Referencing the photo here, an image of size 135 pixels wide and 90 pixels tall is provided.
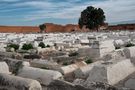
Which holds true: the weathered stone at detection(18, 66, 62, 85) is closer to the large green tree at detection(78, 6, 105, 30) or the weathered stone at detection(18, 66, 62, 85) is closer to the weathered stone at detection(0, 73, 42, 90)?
the weathered stone at detection(0, 73, 42, 90)

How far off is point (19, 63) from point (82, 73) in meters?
2.62

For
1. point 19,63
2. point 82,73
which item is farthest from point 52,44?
point 82,73

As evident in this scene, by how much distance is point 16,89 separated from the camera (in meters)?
6.98

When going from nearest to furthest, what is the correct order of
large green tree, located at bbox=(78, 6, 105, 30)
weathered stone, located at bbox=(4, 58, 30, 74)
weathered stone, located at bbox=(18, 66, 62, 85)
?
weathered stone, located at bbox=(18, 66, 62, 85) < weathered stone, located at bbox=(4, 58, 30, 74) < large green tree, located at bbox=(78, 6, 105, 30)

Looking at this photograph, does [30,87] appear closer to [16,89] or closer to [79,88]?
[16,89]

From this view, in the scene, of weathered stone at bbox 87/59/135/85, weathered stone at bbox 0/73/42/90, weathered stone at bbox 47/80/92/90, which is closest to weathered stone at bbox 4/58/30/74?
weathered stone at bbox 0/73/42/90

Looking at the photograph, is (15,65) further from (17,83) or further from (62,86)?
(62,86)

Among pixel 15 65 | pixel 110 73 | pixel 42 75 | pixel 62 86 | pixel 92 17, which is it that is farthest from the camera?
pixel 92 17

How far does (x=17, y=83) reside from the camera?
698cm

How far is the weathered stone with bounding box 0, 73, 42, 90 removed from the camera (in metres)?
6.69

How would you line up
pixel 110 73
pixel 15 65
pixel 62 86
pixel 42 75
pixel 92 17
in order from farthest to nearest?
pixel 92 17, pixel 15 65, pixel 42 75, pixel 110 73, pixel 62 86

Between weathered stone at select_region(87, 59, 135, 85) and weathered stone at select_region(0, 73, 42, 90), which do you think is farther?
weathered stone at select_region(87, 59, 135, 85)

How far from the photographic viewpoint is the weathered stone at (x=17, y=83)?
21.9 feet

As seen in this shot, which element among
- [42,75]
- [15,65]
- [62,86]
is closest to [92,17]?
[15,65]
